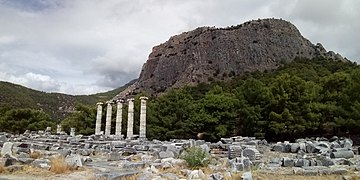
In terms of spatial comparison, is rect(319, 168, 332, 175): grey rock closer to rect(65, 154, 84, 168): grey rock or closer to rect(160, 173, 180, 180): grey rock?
rect(160, 173, 180, 180): grey rock

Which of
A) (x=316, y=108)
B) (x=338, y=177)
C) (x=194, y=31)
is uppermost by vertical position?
(x=194, y=31)

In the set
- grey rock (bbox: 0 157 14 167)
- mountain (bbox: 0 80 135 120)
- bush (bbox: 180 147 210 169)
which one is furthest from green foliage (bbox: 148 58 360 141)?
mountain (bbox: 0 80 135 120)

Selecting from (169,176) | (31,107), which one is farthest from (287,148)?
(31,107)

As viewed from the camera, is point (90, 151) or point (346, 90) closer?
point (90, 151)

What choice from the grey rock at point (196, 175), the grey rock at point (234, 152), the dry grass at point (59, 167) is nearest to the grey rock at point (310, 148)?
the grey rock at point (234, 152)

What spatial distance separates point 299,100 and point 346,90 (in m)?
4.67

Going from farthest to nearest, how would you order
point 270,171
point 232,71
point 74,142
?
point 232,71, point 74,142, point 270,171

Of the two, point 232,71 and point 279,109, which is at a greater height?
point 232,71

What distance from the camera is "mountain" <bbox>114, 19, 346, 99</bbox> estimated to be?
112m

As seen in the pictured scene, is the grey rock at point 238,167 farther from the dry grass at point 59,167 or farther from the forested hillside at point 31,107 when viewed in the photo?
A: the forested hillside at point 31,107

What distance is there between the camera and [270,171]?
13164 mm

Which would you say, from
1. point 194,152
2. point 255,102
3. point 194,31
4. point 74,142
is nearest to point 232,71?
point 194,31

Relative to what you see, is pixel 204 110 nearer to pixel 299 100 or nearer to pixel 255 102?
pixel 255 102

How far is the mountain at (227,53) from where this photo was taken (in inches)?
4392
